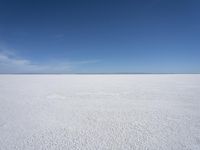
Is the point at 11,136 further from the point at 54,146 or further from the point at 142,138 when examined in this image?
the point at 142,138

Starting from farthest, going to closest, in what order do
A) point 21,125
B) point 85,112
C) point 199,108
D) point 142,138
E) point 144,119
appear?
point 199,108 < point 85,112 < point 144,119 < point 21,125 < point 142,138

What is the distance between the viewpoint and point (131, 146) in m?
1.72

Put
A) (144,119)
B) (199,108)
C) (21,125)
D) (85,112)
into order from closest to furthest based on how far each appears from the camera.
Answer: (21,125)
(144,119)
(85,112)
(199,108)

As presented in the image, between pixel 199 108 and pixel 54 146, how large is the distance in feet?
12.1

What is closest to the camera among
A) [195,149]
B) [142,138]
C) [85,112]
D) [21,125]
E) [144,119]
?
[195,149]

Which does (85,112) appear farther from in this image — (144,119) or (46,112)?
A: (144,119)

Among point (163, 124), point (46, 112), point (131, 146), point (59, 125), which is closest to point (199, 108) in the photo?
point (163, 124)

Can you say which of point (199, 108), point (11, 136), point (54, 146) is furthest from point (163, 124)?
point (11, 136)

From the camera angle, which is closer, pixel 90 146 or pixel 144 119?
pixel 90 146

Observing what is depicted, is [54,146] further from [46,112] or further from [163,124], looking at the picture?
[163,124]

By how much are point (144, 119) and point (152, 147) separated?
0.96m

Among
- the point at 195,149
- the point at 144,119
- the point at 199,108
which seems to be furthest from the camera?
the point at 199,108

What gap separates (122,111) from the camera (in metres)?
3.15

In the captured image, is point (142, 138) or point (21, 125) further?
point (21, 125)
